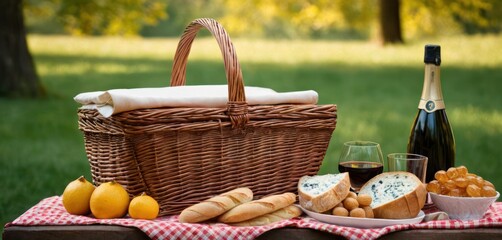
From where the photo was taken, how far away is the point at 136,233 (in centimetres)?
207

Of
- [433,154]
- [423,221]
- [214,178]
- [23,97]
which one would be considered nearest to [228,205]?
[214,178]

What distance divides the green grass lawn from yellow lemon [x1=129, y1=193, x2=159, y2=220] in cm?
190

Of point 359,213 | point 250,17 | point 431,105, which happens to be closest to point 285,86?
point 431,105

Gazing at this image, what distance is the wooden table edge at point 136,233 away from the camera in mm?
2066

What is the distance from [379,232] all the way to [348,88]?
757 centimetres

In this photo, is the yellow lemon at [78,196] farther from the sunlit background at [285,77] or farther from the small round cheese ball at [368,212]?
the sunlit background at [285,77]

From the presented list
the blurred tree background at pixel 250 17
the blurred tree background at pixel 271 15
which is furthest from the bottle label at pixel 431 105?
the blurred tree background at pixel 271 15

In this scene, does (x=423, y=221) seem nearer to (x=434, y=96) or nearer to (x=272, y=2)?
(x=434, y=96)

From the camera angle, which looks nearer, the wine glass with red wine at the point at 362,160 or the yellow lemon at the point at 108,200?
the yellow lemon at the point at 108,200

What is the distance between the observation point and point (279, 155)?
2379 millimetres

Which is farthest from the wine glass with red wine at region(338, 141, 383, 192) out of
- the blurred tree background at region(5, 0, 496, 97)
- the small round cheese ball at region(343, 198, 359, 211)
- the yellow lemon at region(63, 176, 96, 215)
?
the blurred tree background at region(5, 0, 496, 97)

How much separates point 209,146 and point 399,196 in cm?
62

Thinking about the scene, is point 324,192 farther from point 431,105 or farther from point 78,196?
point 78,196

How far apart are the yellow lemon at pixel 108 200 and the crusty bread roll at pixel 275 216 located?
36cm
